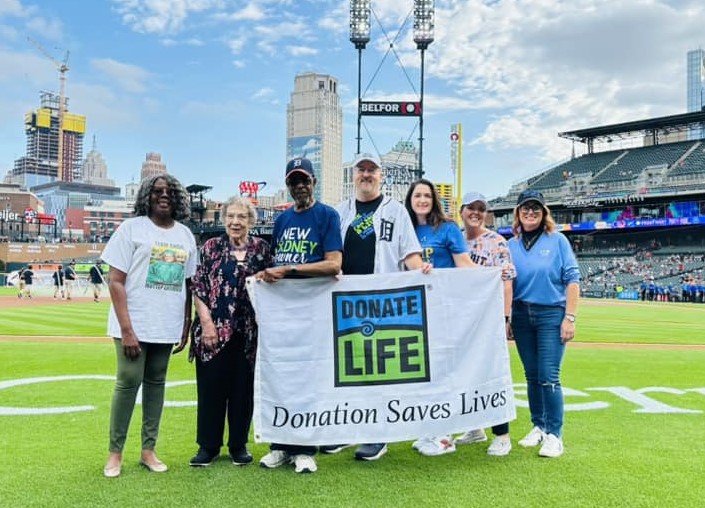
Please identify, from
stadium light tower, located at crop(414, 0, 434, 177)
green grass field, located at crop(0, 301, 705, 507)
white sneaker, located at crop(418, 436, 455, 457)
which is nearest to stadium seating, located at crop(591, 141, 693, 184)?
stadium light tower, located at crop(414, 0, 434, 177)

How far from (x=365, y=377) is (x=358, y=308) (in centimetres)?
51

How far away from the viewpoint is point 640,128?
60.7 metres

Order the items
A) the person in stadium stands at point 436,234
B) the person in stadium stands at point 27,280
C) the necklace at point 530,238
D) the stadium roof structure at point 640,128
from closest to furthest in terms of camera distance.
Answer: the person in stadium stands at point 436,234 → the necklace at point 530,238 → the person in stadium stands at point 27,280 → the stadium roof structure at point 640,128

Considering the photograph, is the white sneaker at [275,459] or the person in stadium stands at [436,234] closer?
the white sneaker at [275,459]

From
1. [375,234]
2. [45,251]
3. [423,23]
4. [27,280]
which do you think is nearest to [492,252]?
[375,234]

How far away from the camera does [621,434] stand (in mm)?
5023

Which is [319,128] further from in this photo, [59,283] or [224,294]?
[224,294]

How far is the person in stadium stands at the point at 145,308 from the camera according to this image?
3.96 m

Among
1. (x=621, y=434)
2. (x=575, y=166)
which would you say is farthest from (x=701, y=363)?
(x=575, y=166)

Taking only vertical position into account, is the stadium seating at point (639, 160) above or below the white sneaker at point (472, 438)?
above

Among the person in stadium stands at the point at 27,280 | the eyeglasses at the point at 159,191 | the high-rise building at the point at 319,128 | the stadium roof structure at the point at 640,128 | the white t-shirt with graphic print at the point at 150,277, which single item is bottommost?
the person in stadium stands at the point at 27,280

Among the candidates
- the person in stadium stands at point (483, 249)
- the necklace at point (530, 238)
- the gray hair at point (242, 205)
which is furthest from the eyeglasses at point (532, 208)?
the gray hair at point (242, 205)

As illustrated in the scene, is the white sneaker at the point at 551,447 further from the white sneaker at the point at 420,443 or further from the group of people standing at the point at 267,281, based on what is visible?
the white sneaker at the point at 420,443

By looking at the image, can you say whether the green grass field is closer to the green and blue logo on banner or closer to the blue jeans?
the blue jeans
